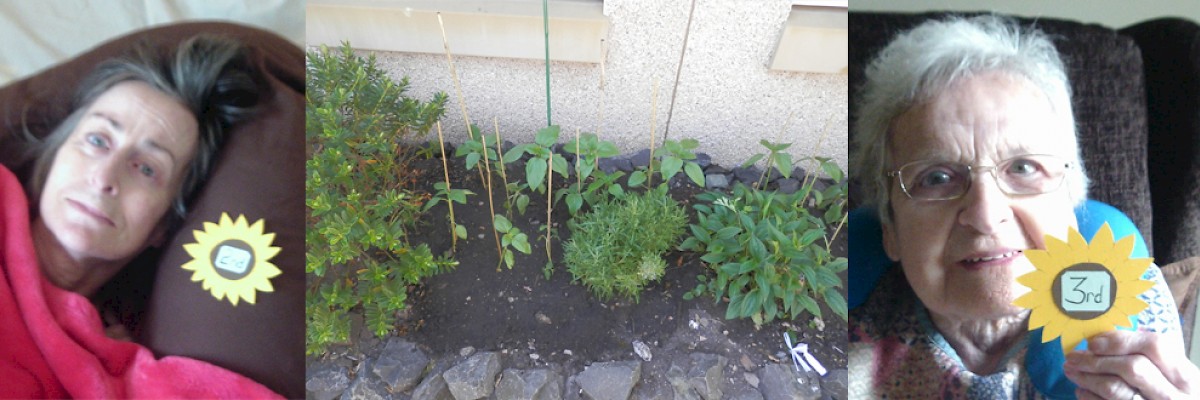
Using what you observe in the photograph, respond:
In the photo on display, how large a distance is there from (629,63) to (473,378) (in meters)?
0.89

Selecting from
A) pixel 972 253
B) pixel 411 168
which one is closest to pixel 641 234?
pixel 411 168

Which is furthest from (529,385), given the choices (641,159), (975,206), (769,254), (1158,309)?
(1158,309)

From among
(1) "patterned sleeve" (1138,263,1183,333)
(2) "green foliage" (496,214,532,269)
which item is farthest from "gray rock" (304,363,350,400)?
(1) "patterned sleeve" (1138,263,1183,333)

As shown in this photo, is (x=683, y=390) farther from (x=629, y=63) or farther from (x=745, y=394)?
→ (x=629, y=63)

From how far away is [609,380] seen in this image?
147 centimetres

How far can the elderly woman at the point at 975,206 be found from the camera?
826 millimetres

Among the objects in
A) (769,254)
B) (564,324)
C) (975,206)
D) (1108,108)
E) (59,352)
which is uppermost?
(1108,108)

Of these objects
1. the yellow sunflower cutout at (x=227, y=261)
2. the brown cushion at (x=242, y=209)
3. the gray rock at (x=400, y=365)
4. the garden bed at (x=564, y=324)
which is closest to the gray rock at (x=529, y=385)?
the garden bed at (x=564, y=324)

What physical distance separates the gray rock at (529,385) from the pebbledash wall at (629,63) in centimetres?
69

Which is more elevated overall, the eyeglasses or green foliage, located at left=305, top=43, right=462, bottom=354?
the eyeglasses

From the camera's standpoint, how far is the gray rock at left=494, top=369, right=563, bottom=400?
1.46 meters

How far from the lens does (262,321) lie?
0.97 meters

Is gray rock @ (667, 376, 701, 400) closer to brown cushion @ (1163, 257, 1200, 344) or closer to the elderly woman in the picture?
the elderly woman

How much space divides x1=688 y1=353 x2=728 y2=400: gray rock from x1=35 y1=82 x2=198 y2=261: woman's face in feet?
3.54
